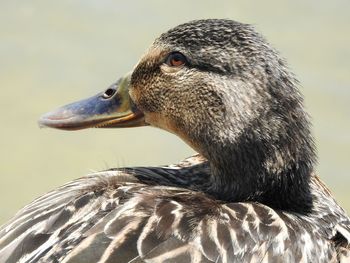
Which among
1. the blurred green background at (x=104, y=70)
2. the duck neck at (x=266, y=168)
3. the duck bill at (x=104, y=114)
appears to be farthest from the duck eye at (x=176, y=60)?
the blurred green background at (x=104, y=70)

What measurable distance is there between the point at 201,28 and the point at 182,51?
14 centimetres

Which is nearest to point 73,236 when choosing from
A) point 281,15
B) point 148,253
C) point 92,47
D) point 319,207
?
point 148,253

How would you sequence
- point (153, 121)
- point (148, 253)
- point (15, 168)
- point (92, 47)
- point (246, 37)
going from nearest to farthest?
point (148, 253) → point (246, 37) → point (153, 121) → point (15, 168) → point (92, 47)

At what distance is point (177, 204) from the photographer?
4344 mm

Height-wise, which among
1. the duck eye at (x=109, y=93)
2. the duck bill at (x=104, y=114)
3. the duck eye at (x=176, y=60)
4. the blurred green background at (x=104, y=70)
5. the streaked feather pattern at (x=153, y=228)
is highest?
the duck eye at (x=176, y=60)

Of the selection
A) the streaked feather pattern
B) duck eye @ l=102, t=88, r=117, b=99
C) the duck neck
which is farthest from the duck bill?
the duck neck

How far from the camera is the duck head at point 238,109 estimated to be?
460 centimetres

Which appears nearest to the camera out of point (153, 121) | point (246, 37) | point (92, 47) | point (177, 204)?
point (177, 204)

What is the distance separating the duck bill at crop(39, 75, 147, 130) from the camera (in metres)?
5.01

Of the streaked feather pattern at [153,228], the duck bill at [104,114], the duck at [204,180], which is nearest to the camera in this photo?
the streaked feather pattern at [153,228]

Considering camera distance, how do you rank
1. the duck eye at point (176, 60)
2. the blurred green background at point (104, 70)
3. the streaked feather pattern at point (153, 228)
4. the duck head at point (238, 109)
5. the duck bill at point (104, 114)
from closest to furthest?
1. the streaked feather pattern at point (153, 228)
2. the duck head at point (238, 109)
3. the duck eye at point (176, 60)
4. the duck bill at point (104, 114)
5. the blurred green background at point (104, 70)

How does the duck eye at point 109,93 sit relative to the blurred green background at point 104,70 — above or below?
above

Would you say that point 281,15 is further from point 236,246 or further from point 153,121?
point 236,246

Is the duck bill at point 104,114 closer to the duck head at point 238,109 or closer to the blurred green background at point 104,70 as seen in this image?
the duck head at point 238,109
